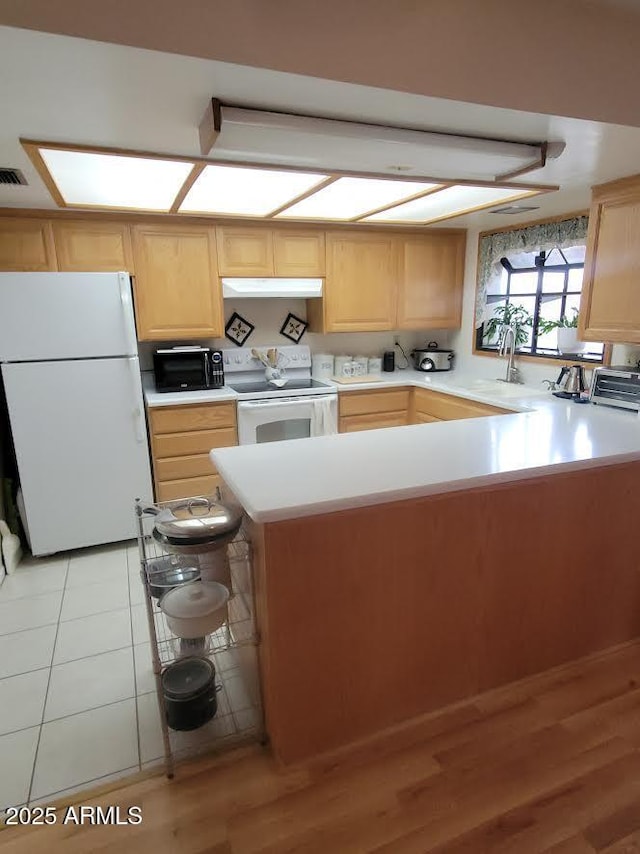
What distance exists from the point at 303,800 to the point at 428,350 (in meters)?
3.63

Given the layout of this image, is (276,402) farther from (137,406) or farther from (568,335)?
(568,335)

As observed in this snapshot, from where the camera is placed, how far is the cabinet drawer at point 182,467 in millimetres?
3305

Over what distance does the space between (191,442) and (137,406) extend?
1.56 ft

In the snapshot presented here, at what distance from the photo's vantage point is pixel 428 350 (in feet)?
14.6

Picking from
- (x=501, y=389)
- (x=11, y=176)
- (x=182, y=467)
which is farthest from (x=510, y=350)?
(x=11, y=176)

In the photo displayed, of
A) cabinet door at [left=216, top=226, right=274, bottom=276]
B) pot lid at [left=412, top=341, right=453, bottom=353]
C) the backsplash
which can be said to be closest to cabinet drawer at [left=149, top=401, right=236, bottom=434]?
the backsplash

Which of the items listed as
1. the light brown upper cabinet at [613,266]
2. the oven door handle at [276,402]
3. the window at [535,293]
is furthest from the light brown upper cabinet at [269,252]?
the light brown upper cabinet at [613,266]

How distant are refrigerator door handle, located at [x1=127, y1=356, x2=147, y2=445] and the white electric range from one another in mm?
660

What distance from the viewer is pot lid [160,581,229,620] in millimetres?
1503

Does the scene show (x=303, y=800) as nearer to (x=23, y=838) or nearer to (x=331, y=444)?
(x=23, y=838)

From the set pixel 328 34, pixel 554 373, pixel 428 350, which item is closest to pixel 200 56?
pixel 328 34

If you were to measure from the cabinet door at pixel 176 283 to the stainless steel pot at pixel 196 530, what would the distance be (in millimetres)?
2171

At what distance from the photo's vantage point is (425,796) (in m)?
1.50

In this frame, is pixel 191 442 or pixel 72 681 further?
pixel 191 442
